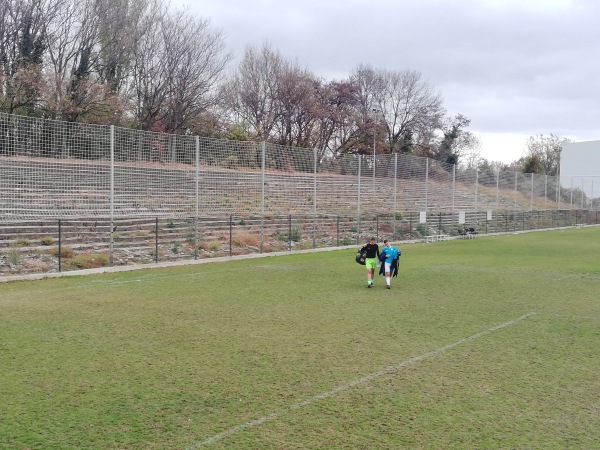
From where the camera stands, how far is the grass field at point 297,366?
5180 mm

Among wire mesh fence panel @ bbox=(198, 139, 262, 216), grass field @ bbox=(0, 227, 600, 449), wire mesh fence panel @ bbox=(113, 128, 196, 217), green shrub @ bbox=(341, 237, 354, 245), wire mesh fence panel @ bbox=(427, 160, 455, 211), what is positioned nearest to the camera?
grass field @ bbox=(0, 227, 600, 449)

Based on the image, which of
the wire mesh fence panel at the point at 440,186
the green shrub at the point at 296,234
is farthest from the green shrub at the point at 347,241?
the wire mesh fence panel at the point at 440,186

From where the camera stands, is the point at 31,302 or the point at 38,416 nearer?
the point at 38,416

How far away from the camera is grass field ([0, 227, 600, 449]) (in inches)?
204

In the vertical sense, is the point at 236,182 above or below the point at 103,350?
above

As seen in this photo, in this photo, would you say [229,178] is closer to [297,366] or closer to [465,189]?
[297,366]

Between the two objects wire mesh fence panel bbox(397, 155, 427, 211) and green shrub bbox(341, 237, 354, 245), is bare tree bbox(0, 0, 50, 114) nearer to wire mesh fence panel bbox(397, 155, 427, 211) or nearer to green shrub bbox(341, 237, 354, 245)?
green shrub bbox(341, 237, 354, 245)

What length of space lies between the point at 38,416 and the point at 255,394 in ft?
6.58

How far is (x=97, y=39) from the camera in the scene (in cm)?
3850

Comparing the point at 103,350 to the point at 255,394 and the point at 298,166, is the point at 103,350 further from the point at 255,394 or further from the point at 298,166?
the point at 298,166

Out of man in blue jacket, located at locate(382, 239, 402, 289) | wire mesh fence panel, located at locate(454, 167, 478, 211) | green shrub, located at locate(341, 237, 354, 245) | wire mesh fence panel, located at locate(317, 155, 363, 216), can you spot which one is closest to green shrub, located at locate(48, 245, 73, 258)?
man in blue jacket, located at locate(382, 239, 402, 289)

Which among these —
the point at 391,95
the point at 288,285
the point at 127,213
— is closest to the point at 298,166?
the point at 127,213

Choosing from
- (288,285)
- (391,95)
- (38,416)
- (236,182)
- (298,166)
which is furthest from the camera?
(391,95)

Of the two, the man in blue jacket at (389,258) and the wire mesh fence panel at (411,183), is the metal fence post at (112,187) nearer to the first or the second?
the man in blue jacket at (389,258)
